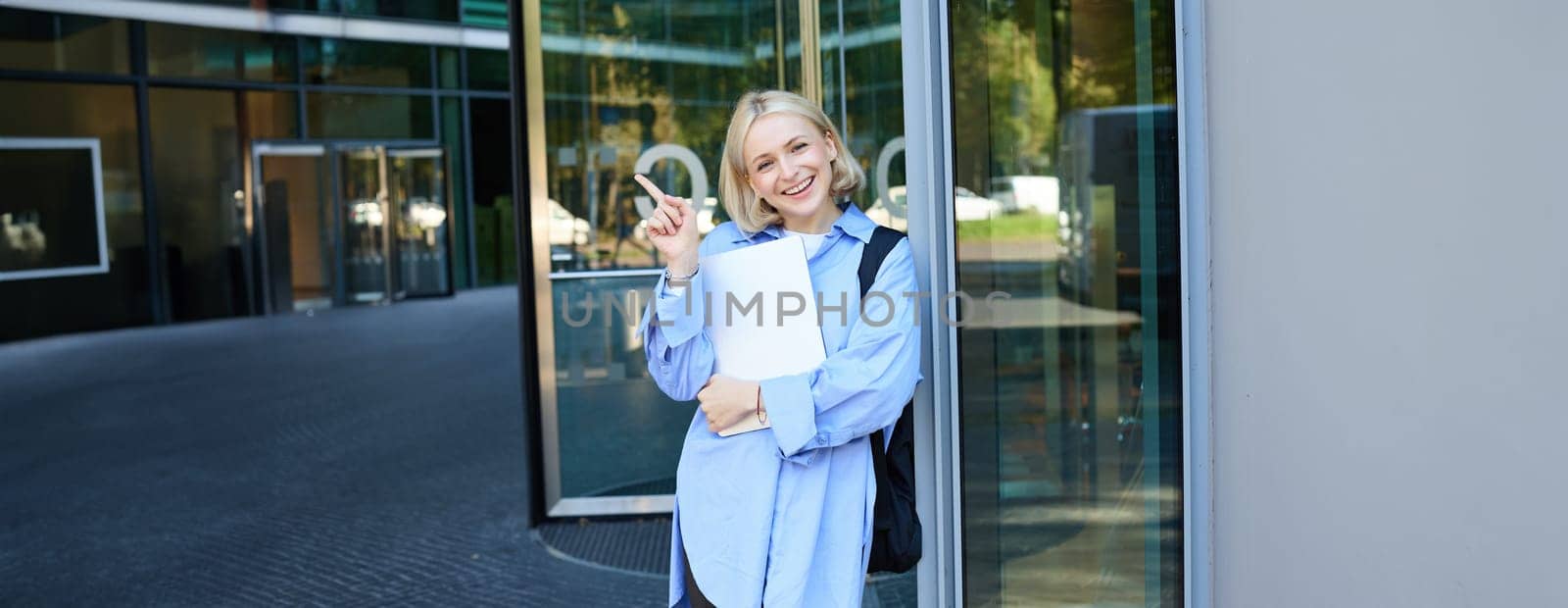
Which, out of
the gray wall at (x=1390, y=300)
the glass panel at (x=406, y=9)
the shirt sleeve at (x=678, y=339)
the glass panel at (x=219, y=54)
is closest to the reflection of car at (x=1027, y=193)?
the shirt sleeve at (x=678, y=339)

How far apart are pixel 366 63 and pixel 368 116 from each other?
0.67m

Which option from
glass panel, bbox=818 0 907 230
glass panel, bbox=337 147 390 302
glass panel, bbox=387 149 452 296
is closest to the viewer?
glass panel, bbox=818 0 907 230

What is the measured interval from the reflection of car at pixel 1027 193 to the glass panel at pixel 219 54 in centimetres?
1174

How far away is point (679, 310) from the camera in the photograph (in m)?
2.11

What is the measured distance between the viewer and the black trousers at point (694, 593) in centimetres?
226

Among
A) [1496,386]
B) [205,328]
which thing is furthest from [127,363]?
[1496,386]

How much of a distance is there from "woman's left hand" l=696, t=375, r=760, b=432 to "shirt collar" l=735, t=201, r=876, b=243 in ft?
0.85

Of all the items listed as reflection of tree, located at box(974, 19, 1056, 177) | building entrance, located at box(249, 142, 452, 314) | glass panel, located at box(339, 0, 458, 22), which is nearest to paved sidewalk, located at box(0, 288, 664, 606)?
reflection of tree, located at box(974, 19, 1056, 177)

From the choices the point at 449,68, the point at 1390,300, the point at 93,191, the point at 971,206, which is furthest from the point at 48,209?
the point at 1390,300

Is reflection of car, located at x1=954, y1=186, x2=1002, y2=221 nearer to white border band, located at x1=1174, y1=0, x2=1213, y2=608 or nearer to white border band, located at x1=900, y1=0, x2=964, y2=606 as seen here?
white border band, located at x1=900, y1=0, x2=964, y2=606

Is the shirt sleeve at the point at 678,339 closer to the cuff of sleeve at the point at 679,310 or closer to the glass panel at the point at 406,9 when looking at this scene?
the cuff of sleeve at the point at 679,310

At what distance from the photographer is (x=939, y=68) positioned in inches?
93.2

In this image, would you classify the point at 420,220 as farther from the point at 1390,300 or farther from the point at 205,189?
the point at 1390,300

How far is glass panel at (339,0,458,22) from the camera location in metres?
16.5
